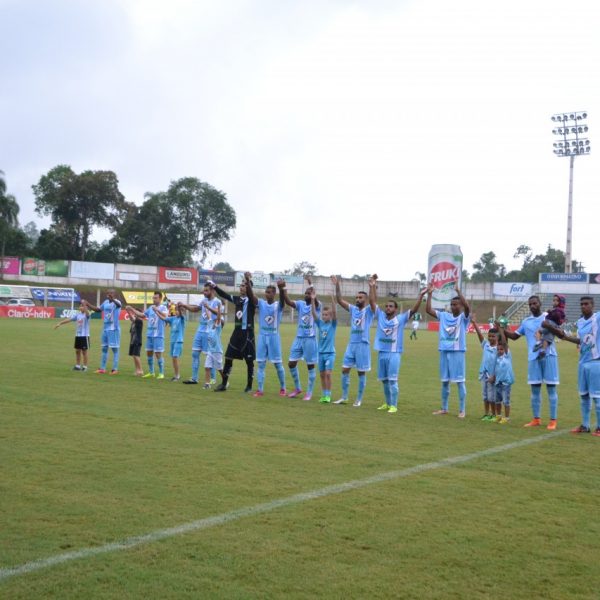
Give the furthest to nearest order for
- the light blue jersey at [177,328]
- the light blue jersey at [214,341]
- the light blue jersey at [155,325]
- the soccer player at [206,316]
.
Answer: the light blue jersey at [155,325] → the light blue jersey at [177,328] → the soccer player at [206,316] → the light blue jersey at [214,341]

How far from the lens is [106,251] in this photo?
310 feet

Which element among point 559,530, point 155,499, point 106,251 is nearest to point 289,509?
point 155,499

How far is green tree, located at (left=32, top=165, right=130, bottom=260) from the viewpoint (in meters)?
90.5

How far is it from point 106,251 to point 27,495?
301 feet

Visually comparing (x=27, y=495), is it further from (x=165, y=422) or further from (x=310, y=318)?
(x=310, y=318)

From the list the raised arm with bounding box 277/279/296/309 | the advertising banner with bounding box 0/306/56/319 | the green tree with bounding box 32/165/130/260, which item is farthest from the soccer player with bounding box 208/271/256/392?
the green tree with bounding box 32/165/130/260

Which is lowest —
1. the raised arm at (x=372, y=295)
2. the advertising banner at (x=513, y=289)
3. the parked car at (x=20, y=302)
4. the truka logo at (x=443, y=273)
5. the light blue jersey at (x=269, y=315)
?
the light blue jersey at (x=269, y=315)

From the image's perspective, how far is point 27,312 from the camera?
56.9 metres

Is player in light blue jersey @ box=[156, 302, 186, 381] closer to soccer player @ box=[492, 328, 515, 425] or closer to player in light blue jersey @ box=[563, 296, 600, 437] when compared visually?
soccer player @ box=[492, 328, 515, 425]

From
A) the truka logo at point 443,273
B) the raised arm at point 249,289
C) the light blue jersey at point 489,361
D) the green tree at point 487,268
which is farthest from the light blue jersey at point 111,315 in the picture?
the green tree at point 487,268

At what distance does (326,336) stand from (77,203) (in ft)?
275

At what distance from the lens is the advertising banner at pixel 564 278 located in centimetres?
6938

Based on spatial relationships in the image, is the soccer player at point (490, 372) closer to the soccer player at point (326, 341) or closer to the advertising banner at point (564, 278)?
the soccer player at point (326, 341)

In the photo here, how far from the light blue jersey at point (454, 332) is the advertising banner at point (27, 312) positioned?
4940 cm
